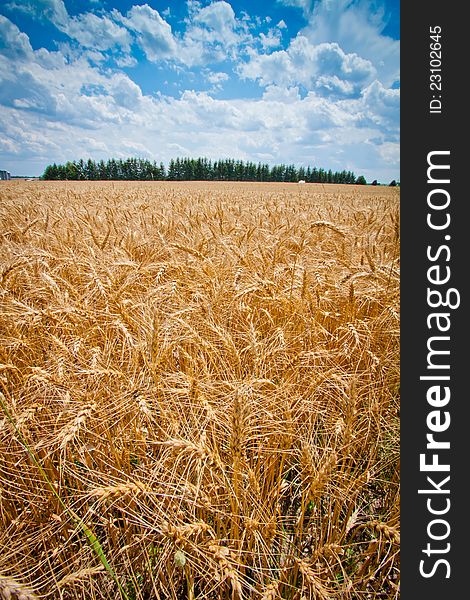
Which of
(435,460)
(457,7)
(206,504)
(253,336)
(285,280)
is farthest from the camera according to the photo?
(285,280)

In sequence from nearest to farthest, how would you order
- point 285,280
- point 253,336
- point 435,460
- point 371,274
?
point 435,460
point 253,336
point 371,274
point 285,280

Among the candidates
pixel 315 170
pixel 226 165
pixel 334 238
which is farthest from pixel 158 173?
pixel 334 238

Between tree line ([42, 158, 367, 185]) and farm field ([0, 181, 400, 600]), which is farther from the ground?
tree line ([42, 158, 367, 185])

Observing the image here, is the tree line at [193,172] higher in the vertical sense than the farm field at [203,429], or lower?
higher

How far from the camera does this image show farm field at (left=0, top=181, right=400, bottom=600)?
0.93 m

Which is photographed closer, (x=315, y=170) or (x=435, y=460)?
(x=435, y=460)

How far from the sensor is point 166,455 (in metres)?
1.04

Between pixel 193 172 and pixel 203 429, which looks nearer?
pixel 203 429

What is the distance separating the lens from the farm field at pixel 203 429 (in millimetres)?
928

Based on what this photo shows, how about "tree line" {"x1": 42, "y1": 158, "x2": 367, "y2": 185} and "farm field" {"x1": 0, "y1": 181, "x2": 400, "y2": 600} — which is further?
"tree line" {"x1": 42, "y1": 158, "x2": 367, "y2": 185}

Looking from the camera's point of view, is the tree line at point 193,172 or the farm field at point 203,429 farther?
the tree line at point 193,172

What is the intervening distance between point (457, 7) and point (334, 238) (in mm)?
2400

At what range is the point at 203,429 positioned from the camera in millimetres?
1127

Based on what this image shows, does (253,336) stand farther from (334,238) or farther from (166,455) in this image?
(334,238)
